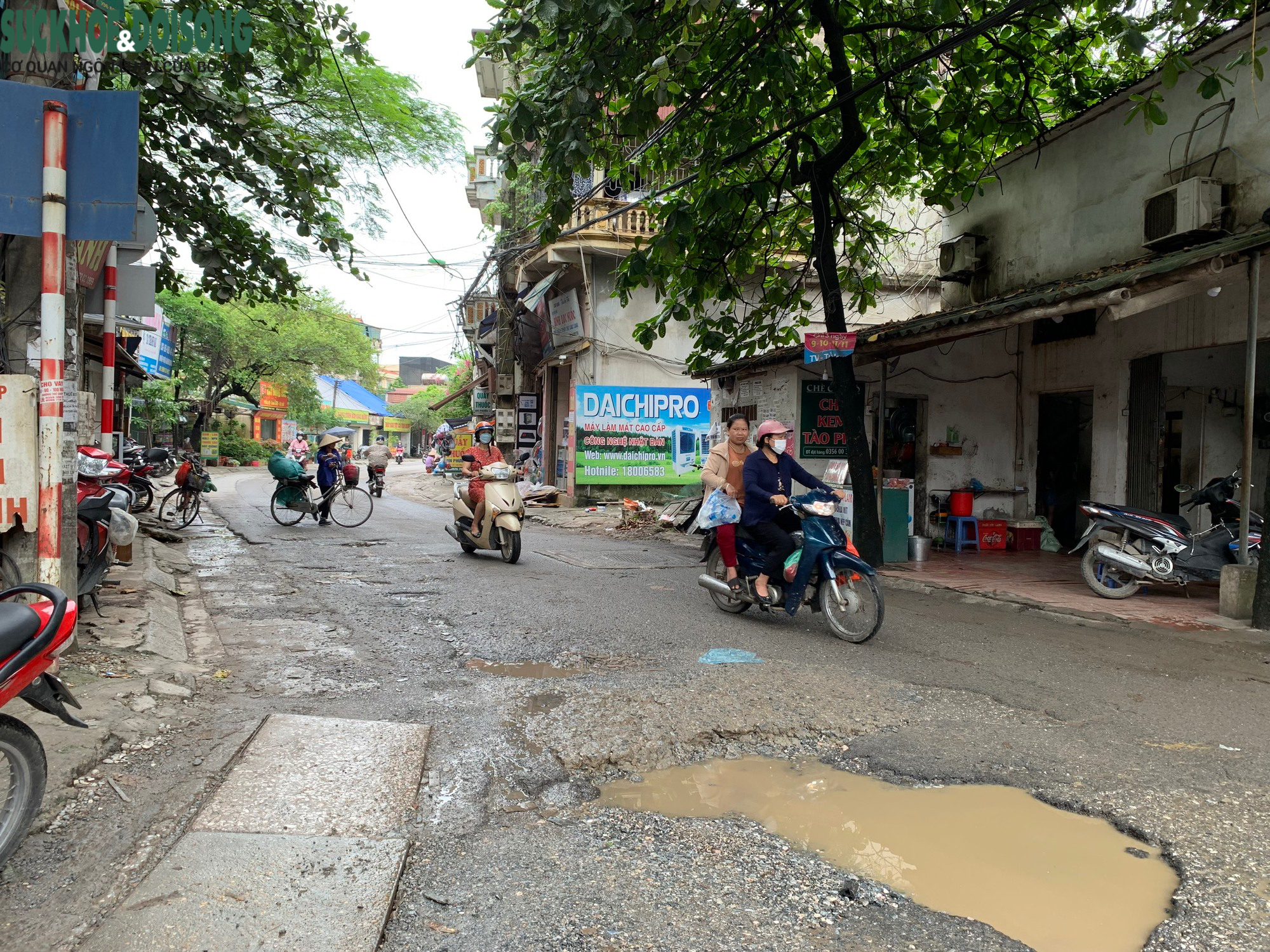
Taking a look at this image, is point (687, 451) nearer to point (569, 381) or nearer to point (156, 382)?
point (569, 381)

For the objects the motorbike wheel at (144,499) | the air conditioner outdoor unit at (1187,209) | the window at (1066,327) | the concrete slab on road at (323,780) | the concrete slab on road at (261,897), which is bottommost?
the concrete slab on road at (261,897)

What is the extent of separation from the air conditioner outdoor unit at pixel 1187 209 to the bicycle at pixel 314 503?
439 inches

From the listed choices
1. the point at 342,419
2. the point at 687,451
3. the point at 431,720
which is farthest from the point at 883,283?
the point at 342,419

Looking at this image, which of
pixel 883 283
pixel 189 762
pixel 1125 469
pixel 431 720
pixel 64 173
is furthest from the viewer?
pixel 883 283

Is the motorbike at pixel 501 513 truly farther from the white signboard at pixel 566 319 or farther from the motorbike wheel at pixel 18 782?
the white signboard at pixel 566 319

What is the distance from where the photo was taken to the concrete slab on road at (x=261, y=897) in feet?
7.23

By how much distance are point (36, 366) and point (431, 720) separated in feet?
9.31

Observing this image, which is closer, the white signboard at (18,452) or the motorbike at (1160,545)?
the white signboard at (18,452)

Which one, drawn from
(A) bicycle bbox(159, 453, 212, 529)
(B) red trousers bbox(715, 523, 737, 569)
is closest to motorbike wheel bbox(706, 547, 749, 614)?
(B) red trousers bbox(715, 523, 737, 569)

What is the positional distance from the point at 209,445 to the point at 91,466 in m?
34.5

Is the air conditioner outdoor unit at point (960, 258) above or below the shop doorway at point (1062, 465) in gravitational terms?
above

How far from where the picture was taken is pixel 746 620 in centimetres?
655

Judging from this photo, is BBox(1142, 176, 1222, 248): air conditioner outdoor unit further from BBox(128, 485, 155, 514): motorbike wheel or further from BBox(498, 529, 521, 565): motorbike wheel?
BBox(128, 485, 155, 514): motorbike wheel

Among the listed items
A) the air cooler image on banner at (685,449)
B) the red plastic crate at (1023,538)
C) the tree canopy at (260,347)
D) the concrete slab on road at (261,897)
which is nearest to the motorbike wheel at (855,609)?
the concrete slab on road at (261,897)
